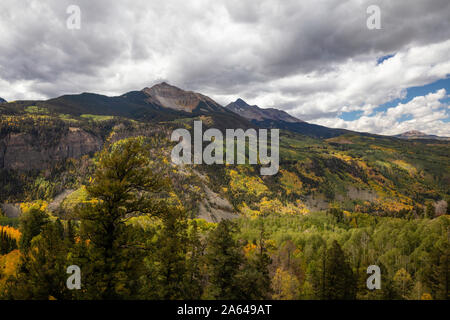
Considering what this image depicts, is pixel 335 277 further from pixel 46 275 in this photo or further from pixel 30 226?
pixel 30 226

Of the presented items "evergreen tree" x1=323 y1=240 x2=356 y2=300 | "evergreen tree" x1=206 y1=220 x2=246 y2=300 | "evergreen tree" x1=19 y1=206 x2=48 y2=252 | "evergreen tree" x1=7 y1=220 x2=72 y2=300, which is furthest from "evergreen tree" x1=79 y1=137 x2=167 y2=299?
"evergreen tree" x1=19 y1=206 x2=48 y2=252

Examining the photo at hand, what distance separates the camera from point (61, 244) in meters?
17.7

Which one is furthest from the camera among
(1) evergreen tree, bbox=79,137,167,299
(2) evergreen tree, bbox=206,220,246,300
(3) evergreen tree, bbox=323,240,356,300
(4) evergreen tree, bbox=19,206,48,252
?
(4) evergreen tree, bbox=19,206,48,252

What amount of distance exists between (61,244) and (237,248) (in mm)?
15001

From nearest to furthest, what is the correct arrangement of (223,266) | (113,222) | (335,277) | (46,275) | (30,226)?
(113,222), (46,275), (223,266), (335,277), (30,226)

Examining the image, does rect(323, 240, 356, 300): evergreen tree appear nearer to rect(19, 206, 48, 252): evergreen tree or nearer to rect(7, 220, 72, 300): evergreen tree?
rect(7, 220, 72, 300): evergreen tree

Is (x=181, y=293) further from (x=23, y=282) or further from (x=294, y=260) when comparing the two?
(x=294, y=260)

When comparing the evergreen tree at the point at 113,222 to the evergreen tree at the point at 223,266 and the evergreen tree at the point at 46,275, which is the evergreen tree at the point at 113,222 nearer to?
the evergreen tree at the point at 46,275

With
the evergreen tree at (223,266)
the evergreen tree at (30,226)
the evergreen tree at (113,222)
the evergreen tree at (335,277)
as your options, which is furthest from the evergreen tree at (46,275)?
the evergreen tree at (30,226)

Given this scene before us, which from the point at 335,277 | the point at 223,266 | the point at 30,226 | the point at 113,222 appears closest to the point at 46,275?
the point at 113,222
